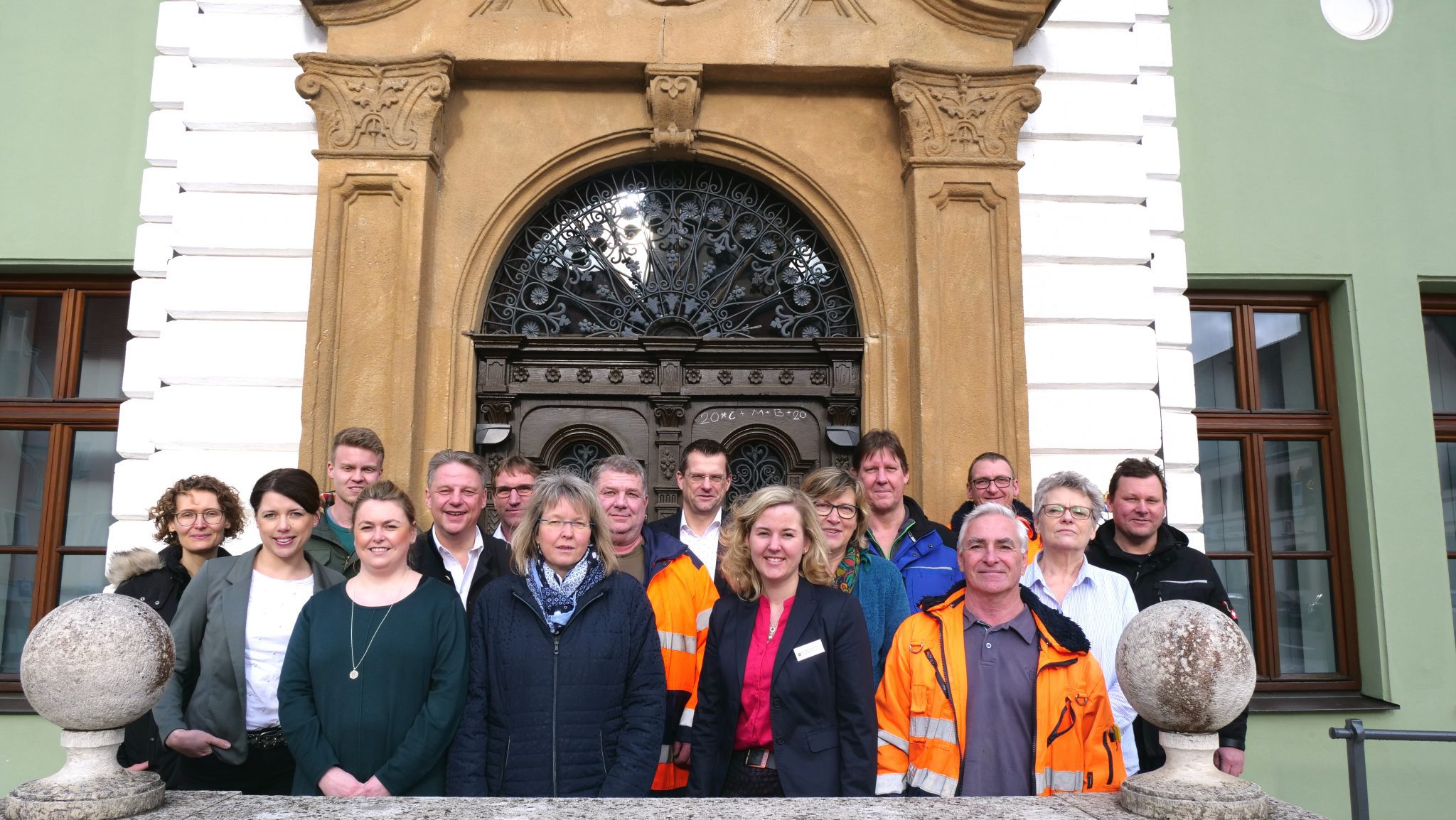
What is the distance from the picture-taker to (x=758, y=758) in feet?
11.3

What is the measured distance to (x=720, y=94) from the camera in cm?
625

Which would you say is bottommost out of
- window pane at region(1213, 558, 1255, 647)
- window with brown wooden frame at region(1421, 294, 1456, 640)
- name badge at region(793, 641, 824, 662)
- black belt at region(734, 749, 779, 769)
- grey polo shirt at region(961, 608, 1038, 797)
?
black belt at region(734, 749, 779, 769)

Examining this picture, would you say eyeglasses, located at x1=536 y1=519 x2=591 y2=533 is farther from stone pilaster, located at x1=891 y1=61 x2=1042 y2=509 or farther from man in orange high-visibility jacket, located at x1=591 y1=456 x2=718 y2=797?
stone pilaster, located at x1=891 y1=61 x2=1042 y2=509

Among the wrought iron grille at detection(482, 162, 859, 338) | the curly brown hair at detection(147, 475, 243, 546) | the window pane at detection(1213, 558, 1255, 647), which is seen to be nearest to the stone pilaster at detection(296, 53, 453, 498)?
the wrought iron grille at detection(482, 162, 859, 338)

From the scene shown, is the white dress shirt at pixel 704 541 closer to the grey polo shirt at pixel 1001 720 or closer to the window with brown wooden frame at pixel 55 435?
the grey polo shirt at pixel 1001 720

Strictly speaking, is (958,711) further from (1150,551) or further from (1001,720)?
(1150,551)

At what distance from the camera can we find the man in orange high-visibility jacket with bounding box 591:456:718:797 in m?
3.90

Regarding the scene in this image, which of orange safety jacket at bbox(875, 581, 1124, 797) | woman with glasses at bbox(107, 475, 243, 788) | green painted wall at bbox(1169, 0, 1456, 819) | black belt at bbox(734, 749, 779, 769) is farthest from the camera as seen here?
green painted wall at bbox(1169, 0, 1456, 819)

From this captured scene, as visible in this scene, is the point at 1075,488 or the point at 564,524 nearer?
the point at 564,524

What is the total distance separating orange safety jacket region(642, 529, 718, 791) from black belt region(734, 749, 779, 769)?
0.41m

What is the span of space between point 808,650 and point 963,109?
12.3ft

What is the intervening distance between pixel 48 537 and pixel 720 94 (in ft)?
→ 15.8

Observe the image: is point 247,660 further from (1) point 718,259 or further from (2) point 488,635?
(1) point 718,259

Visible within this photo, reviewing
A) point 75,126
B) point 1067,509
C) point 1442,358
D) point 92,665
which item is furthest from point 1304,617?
point 75,126
